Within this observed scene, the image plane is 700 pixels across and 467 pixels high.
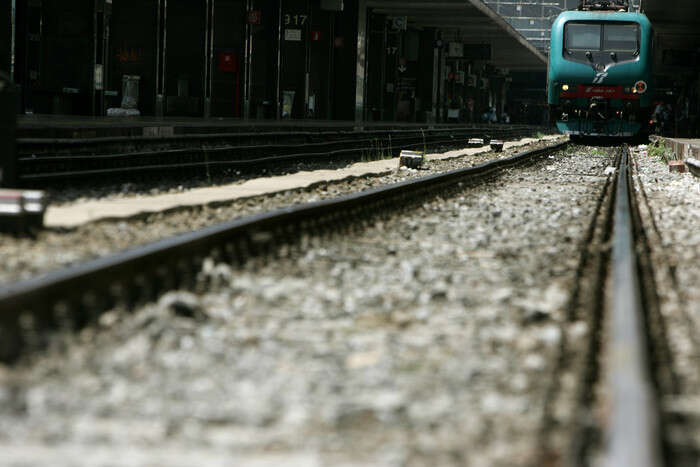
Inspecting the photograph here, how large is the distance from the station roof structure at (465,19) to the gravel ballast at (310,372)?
35.1 metres

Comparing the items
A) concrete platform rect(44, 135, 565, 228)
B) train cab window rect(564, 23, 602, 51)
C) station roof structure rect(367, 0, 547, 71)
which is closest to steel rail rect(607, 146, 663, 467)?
concrete platform rect(44, 135, 565, 228)

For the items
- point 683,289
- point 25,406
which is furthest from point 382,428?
point 683,289

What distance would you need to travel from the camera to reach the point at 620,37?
24953 mm

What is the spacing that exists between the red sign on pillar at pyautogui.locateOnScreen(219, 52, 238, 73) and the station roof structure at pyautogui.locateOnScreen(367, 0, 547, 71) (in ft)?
28.0

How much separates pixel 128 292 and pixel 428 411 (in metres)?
1.77

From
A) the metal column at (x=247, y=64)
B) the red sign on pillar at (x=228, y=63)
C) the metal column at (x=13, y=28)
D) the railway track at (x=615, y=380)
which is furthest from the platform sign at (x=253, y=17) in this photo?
the railway track at (x=615, y=380)

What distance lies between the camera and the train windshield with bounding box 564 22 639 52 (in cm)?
2491

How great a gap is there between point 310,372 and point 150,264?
1.50m

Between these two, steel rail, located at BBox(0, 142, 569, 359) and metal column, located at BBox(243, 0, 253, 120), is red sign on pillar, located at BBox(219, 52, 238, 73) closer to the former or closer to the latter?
metal column, located at BBox(243, 0, 253, 120)

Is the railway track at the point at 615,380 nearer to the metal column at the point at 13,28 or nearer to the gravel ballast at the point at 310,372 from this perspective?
the gravel ballast at the point at 310,372

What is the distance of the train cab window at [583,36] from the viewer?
81.9 ft

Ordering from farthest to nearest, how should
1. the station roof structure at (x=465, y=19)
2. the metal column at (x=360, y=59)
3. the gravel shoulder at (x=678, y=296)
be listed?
the station roof structure at (x=465, y=19)
the metal column at (x=360, y=59)
the gravel shoulder at (x=678, y=296)

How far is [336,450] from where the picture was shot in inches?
97.1

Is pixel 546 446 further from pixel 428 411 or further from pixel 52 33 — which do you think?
pixel 52 33
